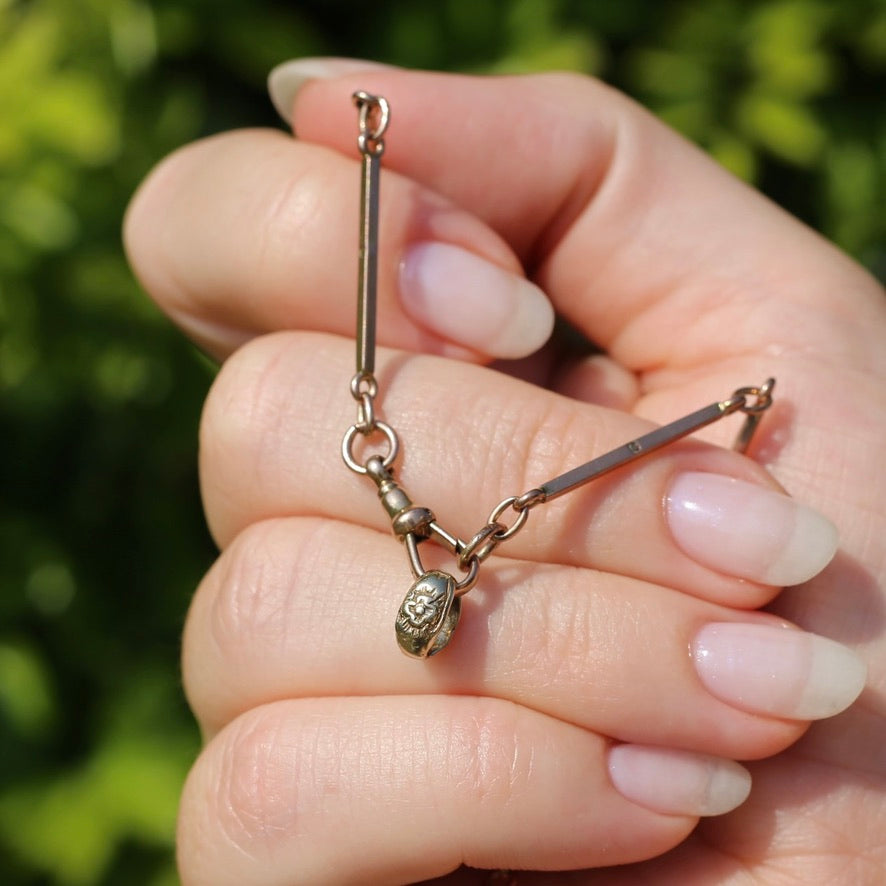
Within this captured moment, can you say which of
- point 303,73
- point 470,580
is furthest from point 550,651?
point 303,73

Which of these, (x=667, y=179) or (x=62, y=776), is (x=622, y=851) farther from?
(x=62, y=776)

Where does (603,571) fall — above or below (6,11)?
below

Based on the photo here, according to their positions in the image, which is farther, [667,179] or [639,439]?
[667,179]

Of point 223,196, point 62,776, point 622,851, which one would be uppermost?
point 223,196

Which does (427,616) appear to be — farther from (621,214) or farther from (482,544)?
(621,214)

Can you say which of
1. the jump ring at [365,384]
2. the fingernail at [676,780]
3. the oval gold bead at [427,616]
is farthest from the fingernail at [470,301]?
the fingernail at [676,780]

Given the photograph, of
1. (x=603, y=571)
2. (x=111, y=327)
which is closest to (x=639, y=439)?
(x=603, y=571)

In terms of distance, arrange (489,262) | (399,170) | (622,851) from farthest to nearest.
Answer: (399,170), (489,262), (622,851)
